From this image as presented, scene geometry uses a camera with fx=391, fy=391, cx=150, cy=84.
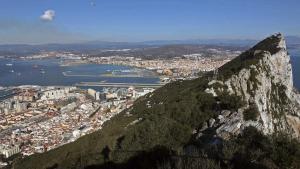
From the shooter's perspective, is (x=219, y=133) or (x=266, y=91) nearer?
(x=219, y=133)

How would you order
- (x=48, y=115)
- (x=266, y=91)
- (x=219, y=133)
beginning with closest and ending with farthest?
(x=219, y=133) < (x=266, y=91) < (x=48, y=115)

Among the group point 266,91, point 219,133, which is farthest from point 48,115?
point 219,133

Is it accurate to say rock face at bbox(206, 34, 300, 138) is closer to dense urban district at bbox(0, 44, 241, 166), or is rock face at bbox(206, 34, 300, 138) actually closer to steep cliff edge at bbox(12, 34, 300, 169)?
steep cliff edge at bbox(12, 34, 300, 169)

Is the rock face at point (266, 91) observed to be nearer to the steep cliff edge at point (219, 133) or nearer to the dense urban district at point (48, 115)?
the steep cliff edge at point (219, 133)

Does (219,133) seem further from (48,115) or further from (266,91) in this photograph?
(48,115)

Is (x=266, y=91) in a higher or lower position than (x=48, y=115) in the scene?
higher

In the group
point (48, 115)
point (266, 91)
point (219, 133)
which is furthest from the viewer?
point (48, 115)

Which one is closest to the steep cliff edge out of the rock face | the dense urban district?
the rock face
